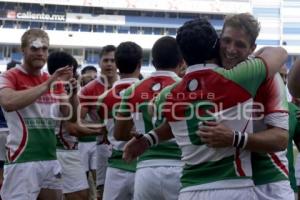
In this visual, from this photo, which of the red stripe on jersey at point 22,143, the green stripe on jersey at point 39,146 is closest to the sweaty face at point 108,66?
the green stripe on jersey at point 39,146

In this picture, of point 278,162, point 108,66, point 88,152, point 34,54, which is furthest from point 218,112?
point 88,152

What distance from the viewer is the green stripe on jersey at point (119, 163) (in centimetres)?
465

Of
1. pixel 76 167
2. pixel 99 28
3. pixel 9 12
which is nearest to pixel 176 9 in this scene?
pixel 99 28

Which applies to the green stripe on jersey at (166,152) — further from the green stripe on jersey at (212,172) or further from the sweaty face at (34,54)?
the sweaty face at (34,54)

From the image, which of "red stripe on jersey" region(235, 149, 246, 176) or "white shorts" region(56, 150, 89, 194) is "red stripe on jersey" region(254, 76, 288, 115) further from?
"white shorts" region(56, 150, 89, 194)

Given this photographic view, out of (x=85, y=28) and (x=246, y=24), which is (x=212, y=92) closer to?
(x=246, y=24)

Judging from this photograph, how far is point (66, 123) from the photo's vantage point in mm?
5695

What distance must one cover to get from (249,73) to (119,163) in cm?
252

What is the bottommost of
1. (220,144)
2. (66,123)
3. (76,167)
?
(76,167)

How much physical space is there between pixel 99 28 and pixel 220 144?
178ft

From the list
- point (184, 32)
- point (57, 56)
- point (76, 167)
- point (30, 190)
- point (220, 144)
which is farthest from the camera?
point (76, 167)

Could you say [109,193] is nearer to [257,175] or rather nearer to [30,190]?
[30,190]

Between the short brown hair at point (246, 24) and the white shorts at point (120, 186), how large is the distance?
2387 millimetres

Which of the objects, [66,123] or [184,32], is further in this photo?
[66,123]
